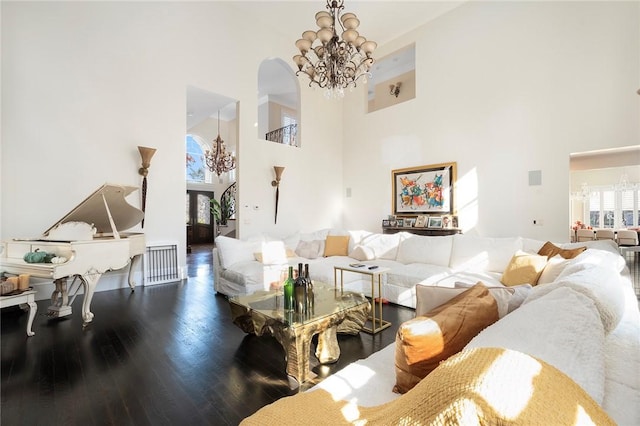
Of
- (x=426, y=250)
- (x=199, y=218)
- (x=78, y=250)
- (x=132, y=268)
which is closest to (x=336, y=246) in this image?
(x=426, y=250)

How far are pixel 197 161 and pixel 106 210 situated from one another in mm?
8454

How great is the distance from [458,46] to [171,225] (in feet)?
20.9

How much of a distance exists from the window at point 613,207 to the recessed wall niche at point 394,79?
4515mm

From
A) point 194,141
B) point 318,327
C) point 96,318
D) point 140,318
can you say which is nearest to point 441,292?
point 318,327

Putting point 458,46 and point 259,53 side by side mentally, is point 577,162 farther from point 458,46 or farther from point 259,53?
point 259,53

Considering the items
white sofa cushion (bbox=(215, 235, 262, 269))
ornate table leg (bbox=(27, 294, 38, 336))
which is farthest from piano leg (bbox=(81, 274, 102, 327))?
white sofa cushion (bbox=(215, 235, 262, 269))

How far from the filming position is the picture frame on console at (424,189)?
19.2 ft

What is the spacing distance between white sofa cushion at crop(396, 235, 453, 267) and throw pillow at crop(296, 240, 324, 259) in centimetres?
136

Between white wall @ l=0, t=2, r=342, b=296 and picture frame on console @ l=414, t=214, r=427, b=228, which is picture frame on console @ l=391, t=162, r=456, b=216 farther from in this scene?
white wall @ l=0, t=2, r=342, b=296

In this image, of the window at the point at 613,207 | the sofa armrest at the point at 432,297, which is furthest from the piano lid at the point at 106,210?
the window at the point at 613,207

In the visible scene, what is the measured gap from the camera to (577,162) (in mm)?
5473

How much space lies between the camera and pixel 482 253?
13.0 ft

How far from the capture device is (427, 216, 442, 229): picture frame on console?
19.1 ft

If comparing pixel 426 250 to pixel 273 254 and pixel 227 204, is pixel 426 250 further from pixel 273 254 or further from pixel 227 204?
pixel 227 204
